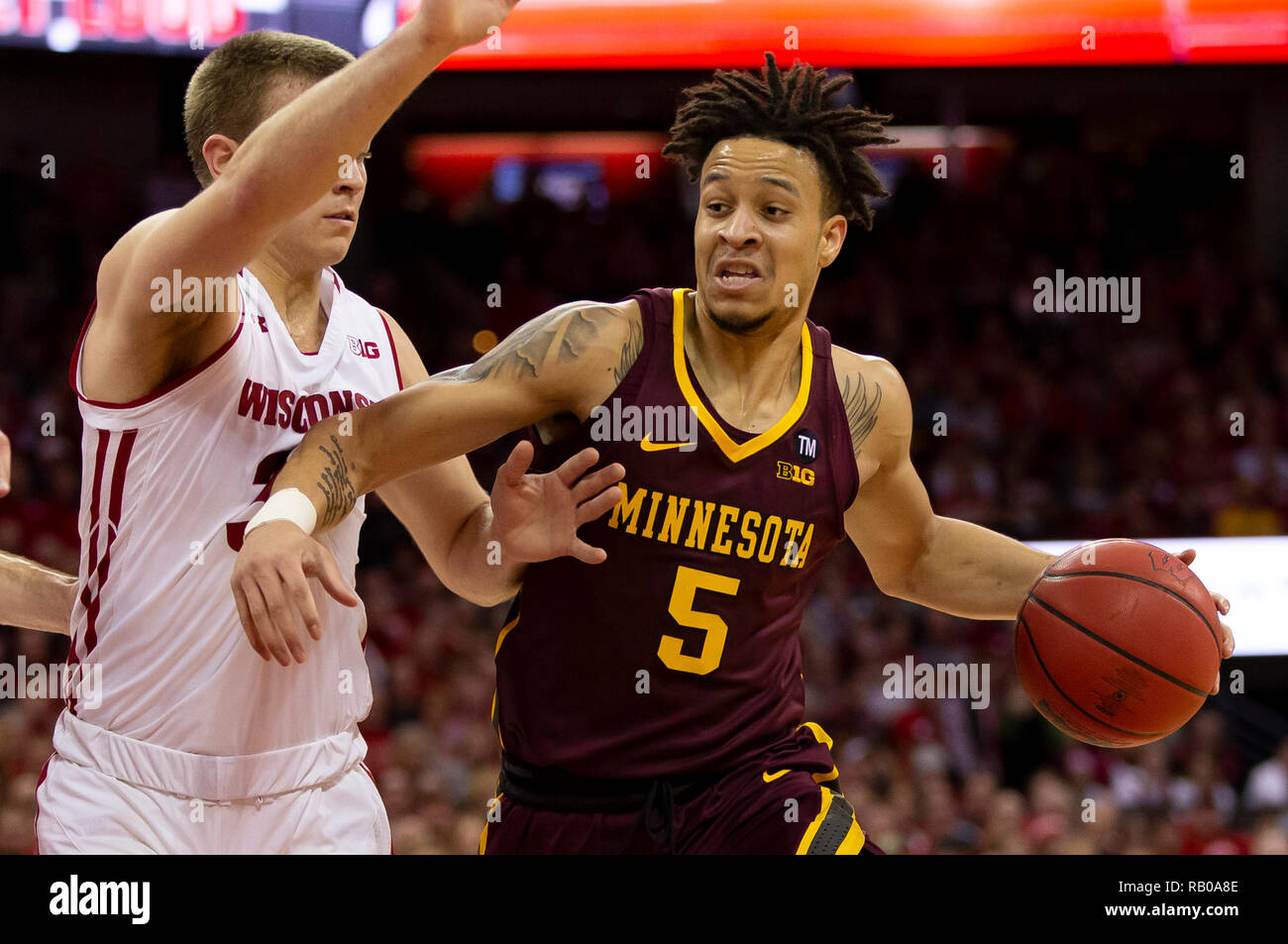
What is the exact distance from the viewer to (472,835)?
6.88 m

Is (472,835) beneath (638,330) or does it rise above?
beneath

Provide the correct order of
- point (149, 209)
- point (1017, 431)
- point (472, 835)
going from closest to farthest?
point (472, 835) → point (1017, 431) → point (149, 209)

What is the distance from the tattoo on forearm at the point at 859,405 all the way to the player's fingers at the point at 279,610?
143 cm

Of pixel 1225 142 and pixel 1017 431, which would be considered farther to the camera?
pixel 1225 142

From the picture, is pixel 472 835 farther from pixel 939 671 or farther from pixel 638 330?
pixel 638 330

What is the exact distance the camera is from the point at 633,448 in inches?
119

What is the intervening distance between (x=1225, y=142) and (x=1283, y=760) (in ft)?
27.0

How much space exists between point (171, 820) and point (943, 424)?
828 centimetres

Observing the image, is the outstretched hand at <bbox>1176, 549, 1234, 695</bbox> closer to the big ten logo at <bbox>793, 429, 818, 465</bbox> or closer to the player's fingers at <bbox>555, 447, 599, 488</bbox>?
the big ten logo at <bbox>793, 429, 818, 465</bbox>

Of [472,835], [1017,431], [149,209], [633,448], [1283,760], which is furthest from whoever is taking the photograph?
[149,209]

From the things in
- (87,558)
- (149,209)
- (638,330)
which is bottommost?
(87,558)

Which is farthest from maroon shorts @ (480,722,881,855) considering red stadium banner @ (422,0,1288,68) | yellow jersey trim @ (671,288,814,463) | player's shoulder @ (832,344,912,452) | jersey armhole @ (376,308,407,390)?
red stadium banner @ (422,0,1288,68)

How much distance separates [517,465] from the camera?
288cm
